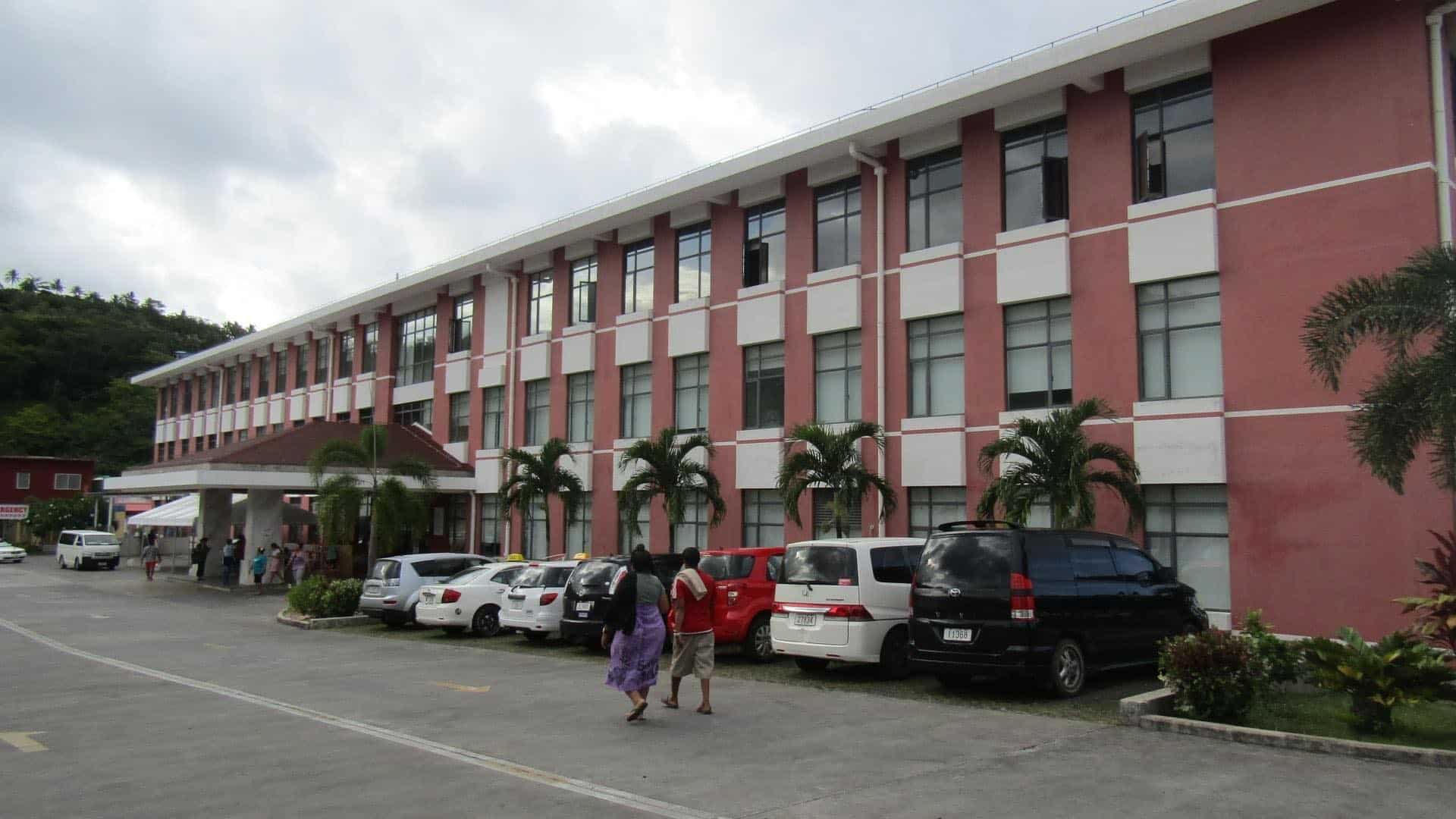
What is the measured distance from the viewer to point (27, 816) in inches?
284

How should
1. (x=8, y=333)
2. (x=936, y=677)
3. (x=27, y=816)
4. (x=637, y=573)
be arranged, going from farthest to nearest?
(x=8, y=333) → (x=936, y=677) → (x=637, y=573) → (x=27, y=816)

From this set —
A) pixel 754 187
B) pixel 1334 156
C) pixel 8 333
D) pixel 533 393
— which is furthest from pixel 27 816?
pixel 8 333

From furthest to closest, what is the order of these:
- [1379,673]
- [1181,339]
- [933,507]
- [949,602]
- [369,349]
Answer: [369,349]
[933,507]
[1181,339]
[949,602]
[1379,673]

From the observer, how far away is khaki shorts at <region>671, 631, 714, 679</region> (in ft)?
36.9

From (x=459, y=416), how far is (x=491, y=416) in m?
2.17

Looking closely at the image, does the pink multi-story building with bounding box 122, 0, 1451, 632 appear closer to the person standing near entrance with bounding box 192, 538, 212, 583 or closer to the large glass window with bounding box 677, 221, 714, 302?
the large glass window with bounding box 677, 221, 714, 302

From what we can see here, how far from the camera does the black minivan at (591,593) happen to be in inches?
671

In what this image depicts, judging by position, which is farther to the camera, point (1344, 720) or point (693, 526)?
point (693, 526)

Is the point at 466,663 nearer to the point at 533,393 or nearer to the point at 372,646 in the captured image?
the point at 372,646

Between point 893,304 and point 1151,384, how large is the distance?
574 centimetres

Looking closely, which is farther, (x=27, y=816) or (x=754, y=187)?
(x=754, y=187)

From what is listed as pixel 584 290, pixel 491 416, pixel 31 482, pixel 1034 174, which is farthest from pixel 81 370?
pixel 1034 174

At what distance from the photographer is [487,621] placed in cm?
2058

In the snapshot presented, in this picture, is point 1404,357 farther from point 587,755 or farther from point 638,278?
point 638,278
